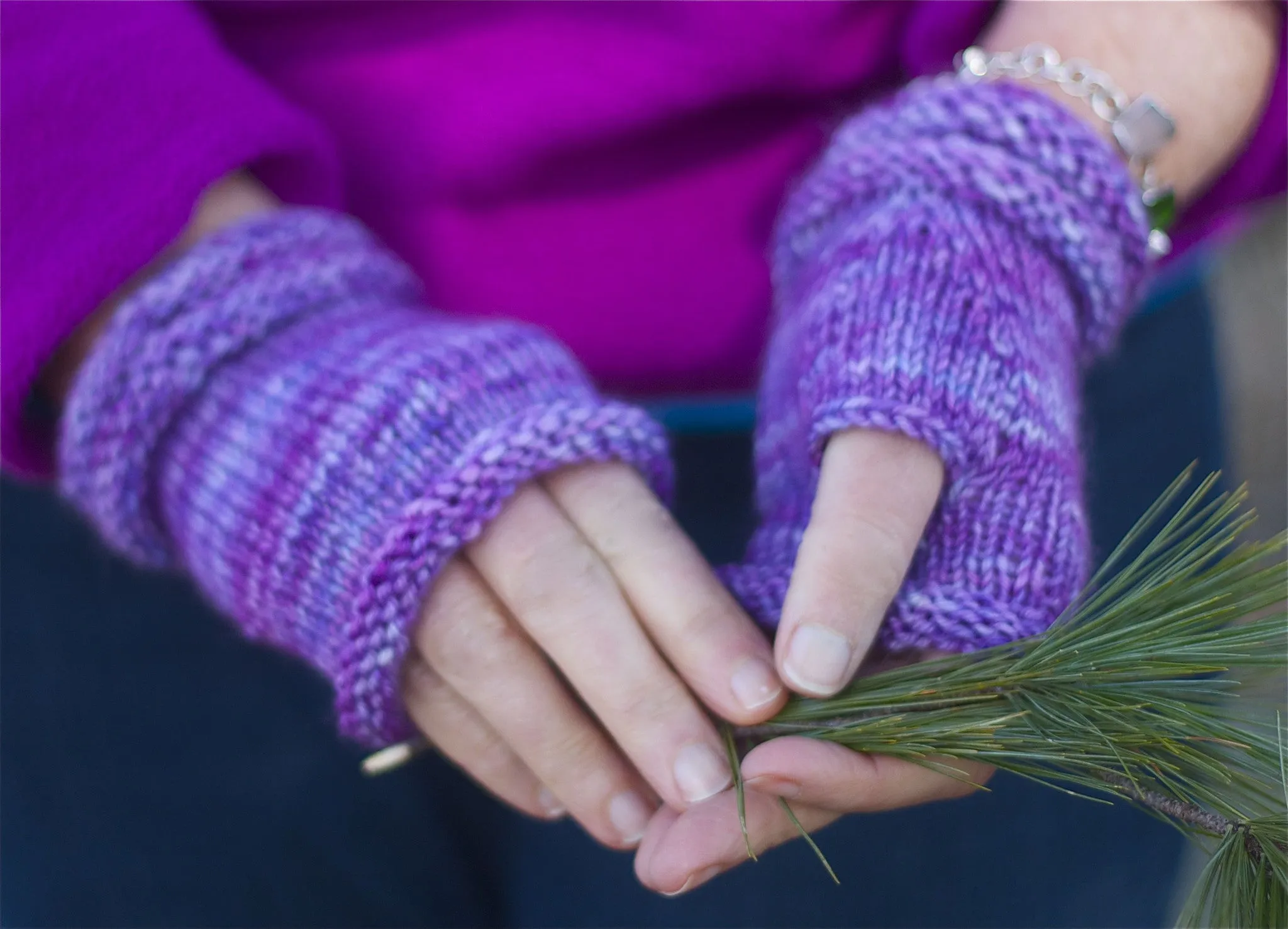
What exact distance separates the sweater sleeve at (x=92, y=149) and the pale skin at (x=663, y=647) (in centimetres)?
4

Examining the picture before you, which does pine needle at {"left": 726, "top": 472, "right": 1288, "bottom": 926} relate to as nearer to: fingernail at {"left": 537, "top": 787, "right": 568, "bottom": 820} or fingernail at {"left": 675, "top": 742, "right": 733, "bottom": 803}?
fingernail at {"left": 675, "top": 742, "right": 733, "bottom": 803}

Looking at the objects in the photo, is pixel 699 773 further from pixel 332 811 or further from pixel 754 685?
pixel 332 811

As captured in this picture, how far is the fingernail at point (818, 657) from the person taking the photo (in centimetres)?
53

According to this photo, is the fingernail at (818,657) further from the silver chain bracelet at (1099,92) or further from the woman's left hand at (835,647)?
the silver chain bracelet at (1099,92)

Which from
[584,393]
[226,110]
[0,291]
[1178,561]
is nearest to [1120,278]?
[1178,561]

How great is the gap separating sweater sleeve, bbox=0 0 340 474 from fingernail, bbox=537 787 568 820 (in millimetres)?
479

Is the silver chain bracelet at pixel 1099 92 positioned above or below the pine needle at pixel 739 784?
above

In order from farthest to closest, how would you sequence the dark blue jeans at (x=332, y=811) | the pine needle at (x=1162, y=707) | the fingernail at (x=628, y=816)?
the dark blue jeans at (x=332, y=811) < the fingernail at (x=628, y=816) < the pine needle at (x=1162, y=707)

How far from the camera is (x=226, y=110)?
27.6 inches

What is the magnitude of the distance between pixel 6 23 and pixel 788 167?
0.65m

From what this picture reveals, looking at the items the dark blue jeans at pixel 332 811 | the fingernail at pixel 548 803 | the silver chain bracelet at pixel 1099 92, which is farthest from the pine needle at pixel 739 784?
the silver chain bracelet at pixel 1099 92

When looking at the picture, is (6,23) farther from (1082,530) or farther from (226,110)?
Result: (1082,530)

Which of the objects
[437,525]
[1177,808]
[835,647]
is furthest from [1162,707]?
[437,525]

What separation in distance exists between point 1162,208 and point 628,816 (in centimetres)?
62
